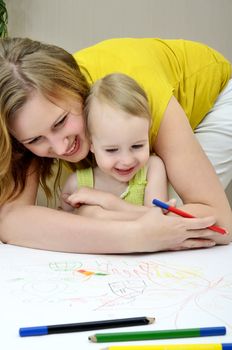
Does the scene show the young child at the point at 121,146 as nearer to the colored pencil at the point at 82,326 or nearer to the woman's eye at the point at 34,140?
the woman's eye at the point at 34,140

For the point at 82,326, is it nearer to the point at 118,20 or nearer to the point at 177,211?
the point at 177,211

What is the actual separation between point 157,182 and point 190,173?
0.33 ft

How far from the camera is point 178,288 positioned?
726 mm

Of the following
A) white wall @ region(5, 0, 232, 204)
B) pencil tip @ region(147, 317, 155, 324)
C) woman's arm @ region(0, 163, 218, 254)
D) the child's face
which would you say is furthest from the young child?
white wall @ region(5, 0, 232, 204)

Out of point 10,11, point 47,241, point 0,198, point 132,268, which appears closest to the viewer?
point 132,268

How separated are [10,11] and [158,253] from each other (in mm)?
1336

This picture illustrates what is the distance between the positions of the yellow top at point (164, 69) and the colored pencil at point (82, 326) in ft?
1.70

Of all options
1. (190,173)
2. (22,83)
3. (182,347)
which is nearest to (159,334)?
(182,347)

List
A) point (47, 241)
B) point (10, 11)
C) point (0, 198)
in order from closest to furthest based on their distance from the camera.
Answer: point (47, 241) → point (0, 198) → point (10, 11)

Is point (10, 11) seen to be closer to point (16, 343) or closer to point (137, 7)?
point (137, 7)

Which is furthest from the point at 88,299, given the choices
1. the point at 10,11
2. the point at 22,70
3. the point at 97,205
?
the point at 10,11

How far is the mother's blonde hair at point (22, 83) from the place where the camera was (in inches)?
38.3

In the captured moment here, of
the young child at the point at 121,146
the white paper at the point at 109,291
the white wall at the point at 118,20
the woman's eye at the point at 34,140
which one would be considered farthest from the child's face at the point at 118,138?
the white wall at the point at 118,20

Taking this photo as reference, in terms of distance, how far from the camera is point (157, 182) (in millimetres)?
1078
